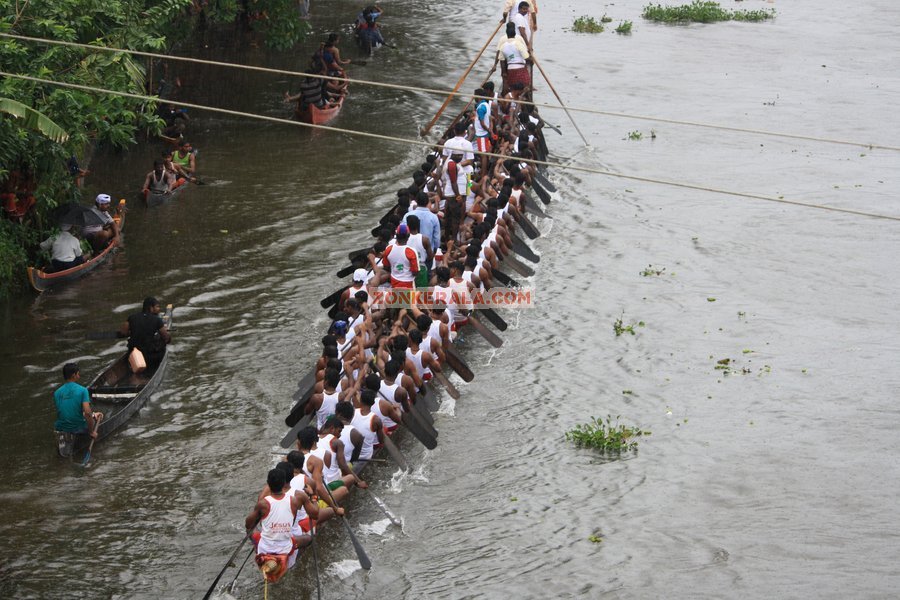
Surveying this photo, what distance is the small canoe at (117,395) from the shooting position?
1276cm

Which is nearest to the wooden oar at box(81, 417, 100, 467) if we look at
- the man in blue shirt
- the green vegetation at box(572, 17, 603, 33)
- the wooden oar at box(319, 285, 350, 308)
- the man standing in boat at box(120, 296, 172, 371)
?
the man standing in boat at box(120, 296, 172, 371)

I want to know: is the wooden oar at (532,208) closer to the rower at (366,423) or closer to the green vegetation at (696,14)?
the rower at (366,423)

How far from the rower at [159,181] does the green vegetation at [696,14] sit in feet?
66.9

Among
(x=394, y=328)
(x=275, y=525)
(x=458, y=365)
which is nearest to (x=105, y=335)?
(x=394, y=328)

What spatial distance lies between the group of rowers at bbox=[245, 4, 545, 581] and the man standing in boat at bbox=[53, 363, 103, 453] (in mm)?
2268

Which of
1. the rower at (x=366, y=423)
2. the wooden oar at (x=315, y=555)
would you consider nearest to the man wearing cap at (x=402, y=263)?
the rower at (x=366, y=423)

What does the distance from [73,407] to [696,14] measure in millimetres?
28318

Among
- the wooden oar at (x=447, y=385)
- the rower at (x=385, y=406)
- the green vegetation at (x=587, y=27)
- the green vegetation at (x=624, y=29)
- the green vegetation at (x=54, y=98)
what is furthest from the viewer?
the green vegetation at (x=587, y=27)

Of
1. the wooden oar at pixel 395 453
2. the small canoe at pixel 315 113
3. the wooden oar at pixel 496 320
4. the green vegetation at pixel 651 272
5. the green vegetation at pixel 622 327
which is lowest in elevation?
the green vegetation at pixel 622 327

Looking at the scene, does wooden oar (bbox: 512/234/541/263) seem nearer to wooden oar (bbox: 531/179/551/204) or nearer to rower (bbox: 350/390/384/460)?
wooden oar (bbox: 531/179/551/204)

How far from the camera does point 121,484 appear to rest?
40.7 feet

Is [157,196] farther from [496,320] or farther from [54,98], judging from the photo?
[496,320]

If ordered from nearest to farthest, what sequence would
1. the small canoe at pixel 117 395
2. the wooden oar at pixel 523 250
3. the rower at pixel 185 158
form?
the small canoe at pixel 117 395 < the wooden oar at pixel 523 250 < the rower at pixel 185 158

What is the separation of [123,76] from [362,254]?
14.1 feet
